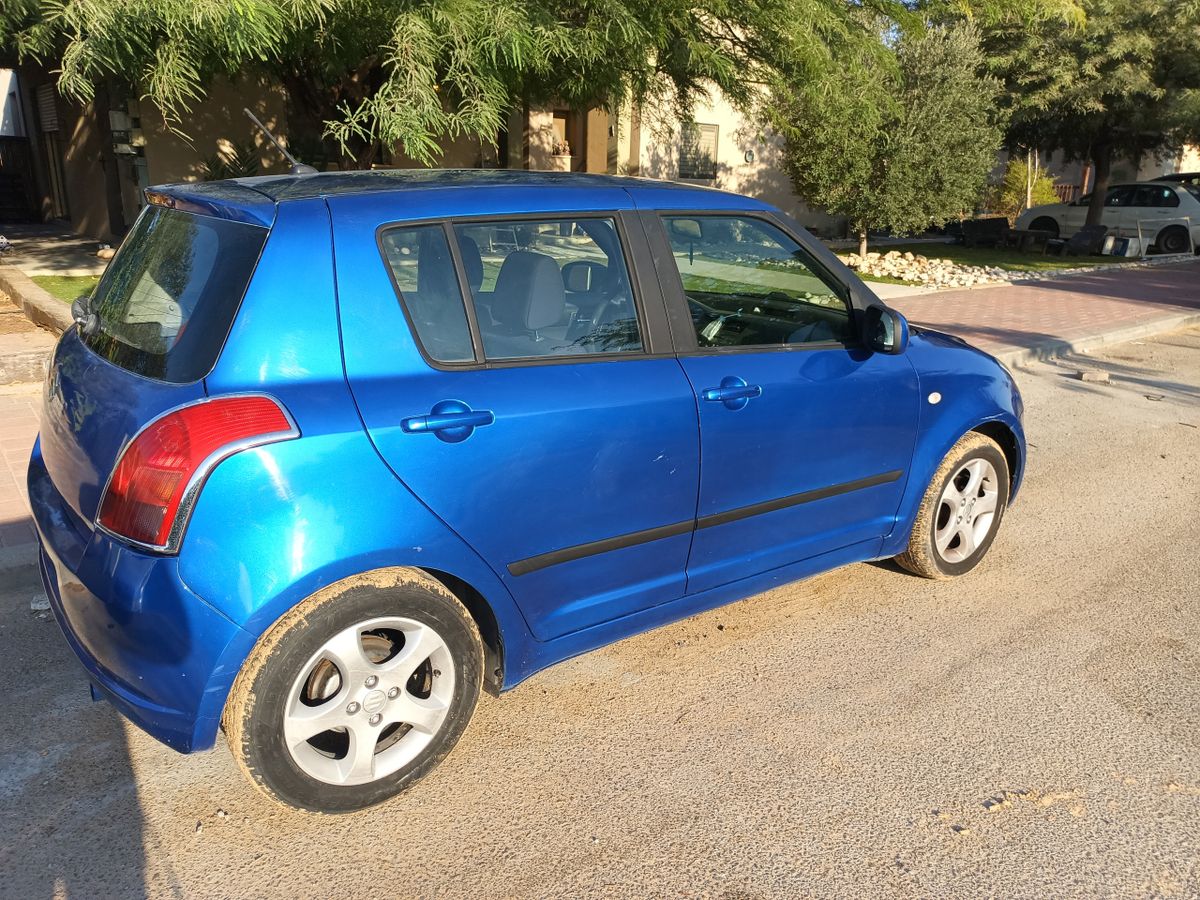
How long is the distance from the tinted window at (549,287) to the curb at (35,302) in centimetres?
555

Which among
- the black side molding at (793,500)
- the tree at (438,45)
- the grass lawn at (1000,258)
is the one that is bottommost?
the grass lawn at (1000,258)

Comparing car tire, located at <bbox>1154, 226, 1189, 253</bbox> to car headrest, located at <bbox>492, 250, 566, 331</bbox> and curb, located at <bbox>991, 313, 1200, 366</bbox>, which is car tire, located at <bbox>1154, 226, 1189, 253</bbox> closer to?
curb, located at <bbox>991, 313, 1200, 366</bbox>

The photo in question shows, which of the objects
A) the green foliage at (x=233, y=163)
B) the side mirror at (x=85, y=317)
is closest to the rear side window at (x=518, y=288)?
the side mirror at (x=85, y=317)

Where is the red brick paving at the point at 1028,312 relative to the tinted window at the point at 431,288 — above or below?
below

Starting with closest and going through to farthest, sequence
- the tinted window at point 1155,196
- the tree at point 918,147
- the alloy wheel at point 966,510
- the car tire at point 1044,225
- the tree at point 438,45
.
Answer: the alloy wheel at point 966,510 < the tree at point 438,45 < the tree at point 918,147 < the tinted window at point 1155,196 < the car tire at point 1044,225

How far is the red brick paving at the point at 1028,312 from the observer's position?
6.08m

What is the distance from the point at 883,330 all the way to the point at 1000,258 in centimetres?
1840

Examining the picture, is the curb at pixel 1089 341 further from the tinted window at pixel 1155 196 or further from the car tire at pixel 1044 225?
the car tire at pixel 1044 225

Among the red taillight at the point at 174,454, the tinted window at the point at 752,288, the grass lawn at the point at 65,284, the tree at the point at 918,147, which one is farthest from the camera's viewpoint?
the tree at the point at 918,147

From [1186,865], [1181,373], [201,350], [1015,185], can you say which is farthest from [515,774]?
[1015,185]

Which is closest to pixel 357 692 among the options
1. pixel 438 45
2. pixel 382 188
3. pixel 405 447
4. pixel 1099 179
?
pixel 405 447

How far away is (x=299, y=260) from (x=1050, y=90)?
19430mm

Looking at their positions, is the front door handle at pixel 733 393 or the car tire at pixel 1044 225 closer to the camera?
the front door handle at pixel 733 393

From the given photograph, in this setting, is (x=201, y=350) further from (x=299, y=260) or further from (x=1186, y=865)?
(x=1186, y=865)
